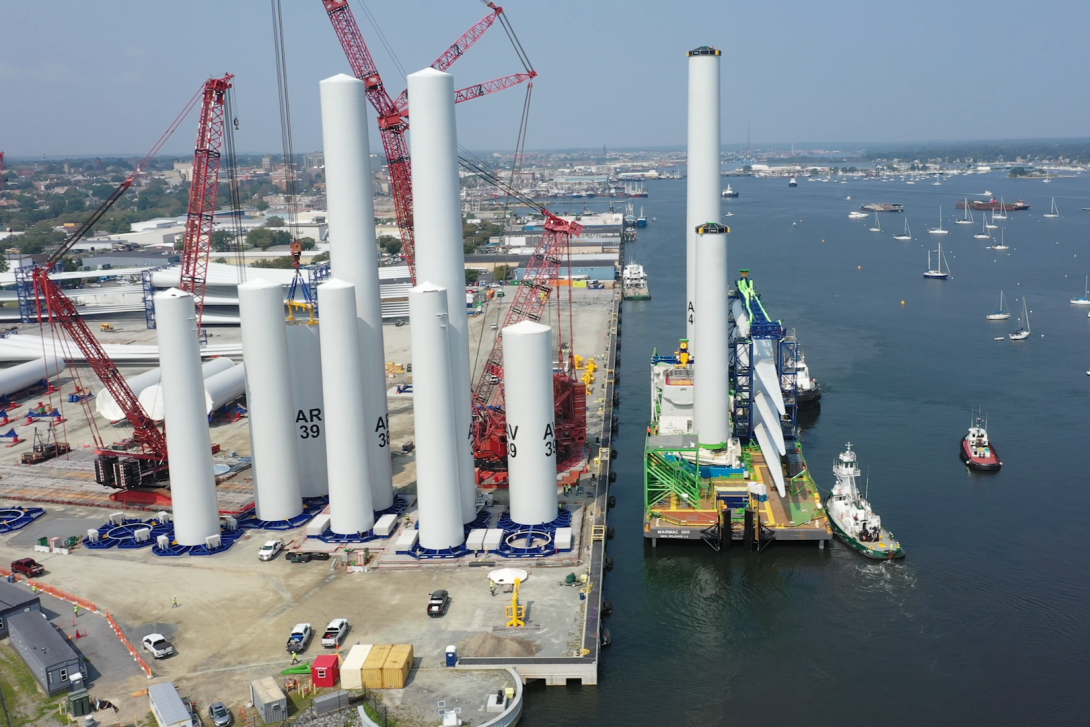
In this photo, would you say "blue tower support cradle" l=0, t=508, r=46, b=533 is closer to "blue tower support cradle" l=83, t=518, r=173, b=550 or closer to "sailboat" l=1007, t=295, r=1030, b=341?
"blue tower support cradle" l=83, t=518, r=173, b=550

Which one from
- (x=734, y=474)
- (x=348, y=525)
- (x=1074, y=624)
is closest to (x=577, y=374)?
(x=734, y=474)

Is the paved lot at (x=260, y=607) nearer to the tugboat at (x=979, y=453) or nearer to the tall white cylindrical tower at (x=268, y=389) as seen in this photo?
the tall white cylindrical tower at (x=268, y=389)

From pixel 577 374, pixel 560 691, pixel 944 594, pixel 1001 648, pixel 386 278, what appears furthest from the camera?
pixel 386 278

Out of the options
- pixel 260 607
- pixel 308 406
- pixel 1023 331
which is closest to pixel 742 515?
pixel 308 406

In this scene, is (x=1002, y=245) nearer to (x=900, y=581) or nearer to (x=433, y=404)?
(x=900, y=581)

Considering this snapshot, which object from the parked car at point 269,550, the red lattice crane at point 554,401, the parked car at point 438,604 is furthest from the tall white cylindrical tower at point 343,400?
the red lattice crane at point 554,401

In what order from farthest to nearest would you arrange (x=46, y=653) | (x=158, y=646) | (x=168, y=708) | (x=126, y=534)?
(x=126, y=534)
(x=158, y=646)
(x=46, y=653)
(x=168, y=708)

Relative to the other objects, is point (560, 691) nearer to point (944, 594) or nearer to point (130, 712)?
point (130, 712)
